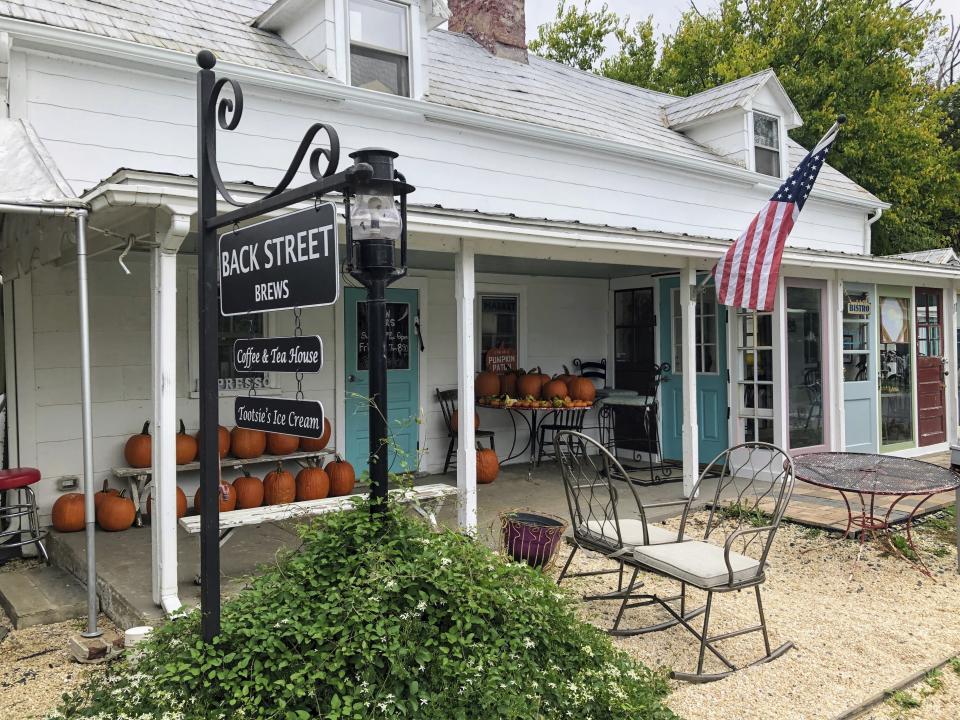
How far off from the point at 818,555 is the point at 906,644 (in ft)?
5.14

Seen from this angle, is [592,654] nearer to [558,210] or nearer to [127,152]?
[127,152]

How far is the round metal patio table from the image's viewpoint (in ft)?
Answer: 16.0

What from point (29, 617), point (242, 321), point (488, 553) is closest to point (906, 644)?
point (488, 553)

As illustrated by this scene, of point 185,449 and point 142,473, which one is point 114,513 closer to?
point 142,473

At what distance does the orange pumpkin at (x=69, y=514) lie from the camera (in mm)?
5352

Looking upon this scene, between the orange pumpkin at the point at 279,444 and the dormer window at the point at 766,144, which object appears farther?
the dormer window at the point at 766,144

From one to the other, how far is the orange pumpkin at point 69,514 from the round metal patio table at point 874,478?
525 cm

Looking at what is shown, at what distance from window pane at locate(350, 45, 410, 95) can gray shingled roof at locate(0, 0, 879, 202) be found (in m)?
0.38

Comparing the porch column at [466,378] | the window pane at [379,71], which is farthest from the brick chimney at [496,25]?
the porch column at [466,378]

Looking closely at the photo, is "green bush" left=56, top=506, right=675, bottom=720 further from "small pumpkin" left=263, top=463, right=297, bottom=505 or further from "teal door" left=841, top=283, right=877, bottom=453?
"teal door" left=841, top=283, right=877, bottom=453

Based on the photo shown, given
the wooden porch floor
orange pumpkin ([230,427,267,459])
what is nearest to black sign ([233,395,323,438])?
orange pumpkin ([230,427,267,459])

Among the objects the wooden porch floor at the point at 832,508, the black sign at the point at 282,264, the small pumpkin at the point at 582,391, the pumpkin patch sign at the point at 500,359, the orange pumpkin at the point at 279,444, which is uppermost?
the black sign at the point at 282,264

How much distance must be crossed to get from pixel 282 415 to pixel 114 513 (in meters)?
3.59

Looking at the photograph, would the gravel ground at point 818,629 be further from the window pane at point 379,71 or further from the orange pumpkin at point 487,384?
the window pane at point 379,71
